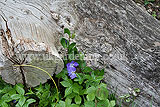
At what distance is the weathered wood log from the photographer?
1760mm

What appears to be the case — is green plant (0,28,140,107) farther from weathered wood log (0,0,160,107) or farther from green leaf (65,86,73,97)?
weathered wood log (0,0,160,107)

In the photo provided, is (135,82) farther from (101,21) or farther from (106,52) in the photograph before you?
(101,21)

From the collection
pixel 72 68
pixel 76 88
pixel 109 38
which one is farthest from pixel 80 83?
pixel 109 38

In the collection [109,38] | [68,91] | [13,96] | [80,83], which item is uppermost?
[109,38]

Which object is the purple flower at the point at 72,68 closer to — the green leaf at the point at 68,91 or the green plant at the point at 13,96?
the green leaf at the point at 68,91

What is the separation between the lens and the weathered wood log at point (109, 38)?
176cm

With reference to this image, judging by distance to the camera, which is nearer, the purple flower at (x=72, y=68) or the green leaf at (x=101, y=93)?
the green leaf at (x=101, y=93)

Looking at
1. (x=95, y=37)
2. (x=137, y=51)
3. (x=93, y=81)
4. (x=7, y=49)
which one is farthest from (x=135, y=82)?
(x=7, y=49)

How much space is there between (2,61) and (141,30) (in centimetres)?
137

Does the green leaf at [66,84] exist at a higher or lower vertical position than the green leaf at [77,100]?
higher

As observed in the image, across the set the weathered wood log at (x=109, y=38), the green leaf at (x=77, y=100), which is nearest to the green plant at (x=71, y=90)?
the green leaf at (x=77, y=100)

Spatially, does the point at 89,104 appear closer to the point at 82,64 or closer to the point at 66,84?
the point at 66,84

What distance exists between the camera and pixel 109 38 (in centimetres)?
182

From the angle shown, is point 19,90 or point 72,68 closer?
point 19,90
